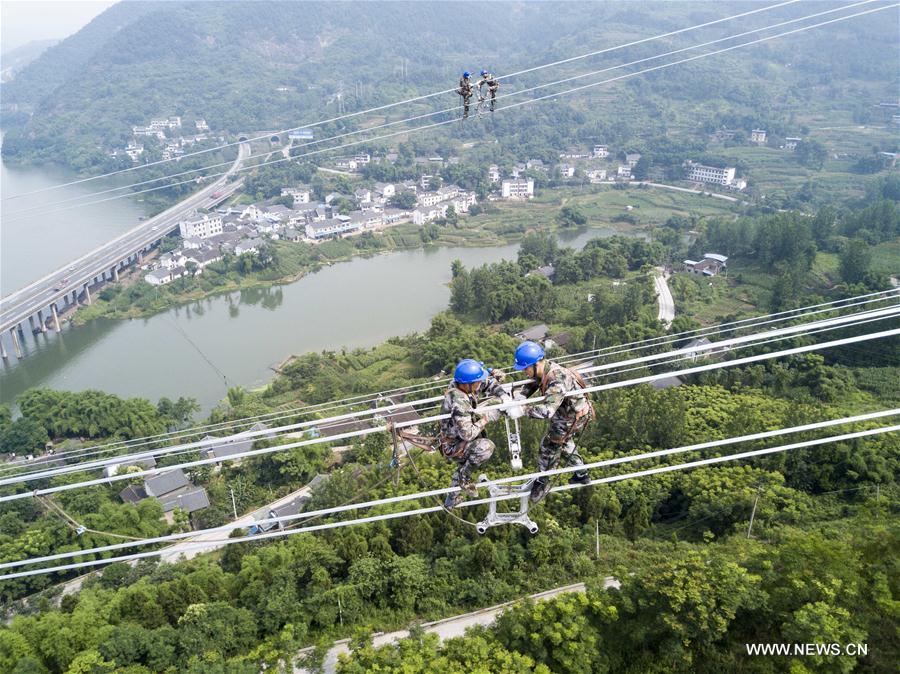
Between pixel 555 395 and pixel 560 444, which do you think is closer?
pixel 555 395

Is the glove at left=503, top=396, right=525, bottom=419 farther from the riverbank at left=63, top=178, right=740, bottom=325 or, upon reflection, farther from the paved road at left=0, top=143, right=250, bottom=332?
the riverbank at left=63, top=178, right=740, bottom=325

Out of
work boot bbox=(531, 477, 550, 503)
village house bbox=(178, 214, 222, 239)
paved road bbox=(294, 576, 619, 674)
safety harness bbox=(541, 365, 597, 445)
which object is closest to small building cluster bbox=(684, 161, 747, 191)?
village house bbox=(178, 214, 222, 239)

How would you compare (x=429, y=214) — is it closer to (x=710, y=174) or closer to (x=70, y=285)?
(x=70, y=285)

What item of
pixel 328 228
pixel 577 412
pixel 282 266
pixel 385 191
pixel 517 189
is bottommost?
pixel 282 266

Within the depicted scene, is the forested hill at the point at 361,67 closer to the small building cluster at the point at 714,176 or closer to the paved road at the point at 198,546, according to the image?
the small building cluster at the point at 714,176

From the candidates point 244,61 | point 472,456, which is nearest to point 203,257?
point 472,456

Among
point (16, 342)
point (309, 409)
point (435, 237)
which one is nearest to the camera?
point (309, 409)
